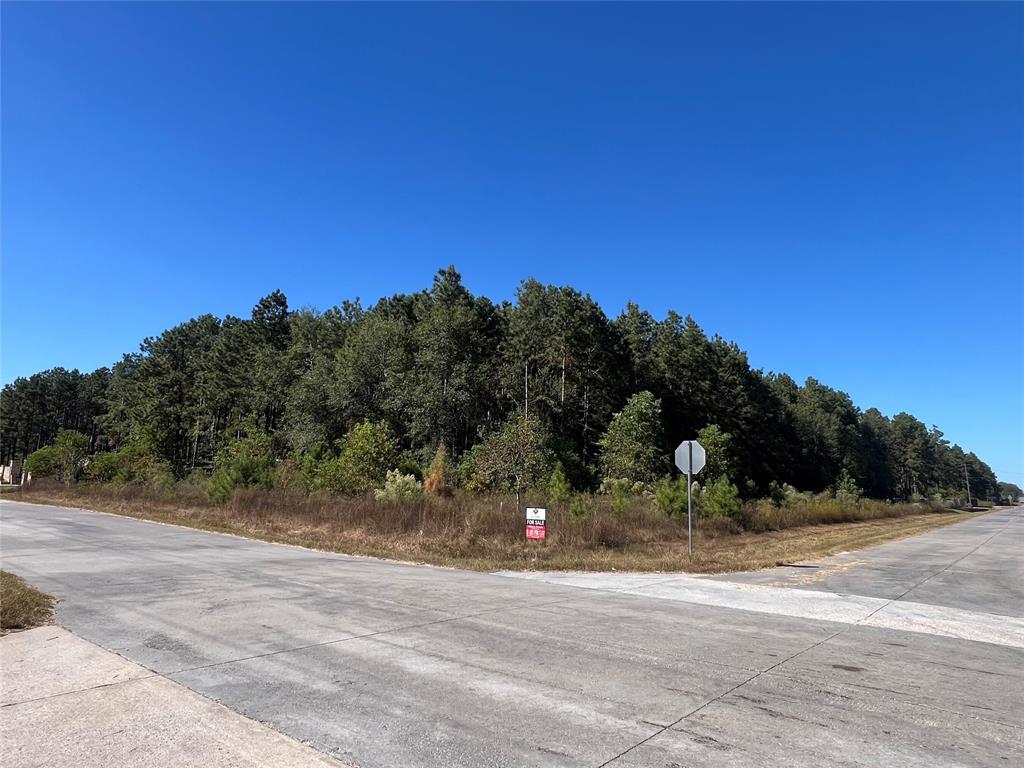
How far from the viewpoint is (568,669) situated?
18.6 feet

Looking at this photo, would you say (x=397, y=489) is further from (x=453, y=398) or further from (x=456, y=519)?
(x=453, y=398)

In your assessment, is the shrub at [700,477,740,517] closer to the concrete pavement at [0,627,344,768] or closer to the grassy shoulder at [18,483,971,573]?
the grassy shoulder at [18,483,971,573]

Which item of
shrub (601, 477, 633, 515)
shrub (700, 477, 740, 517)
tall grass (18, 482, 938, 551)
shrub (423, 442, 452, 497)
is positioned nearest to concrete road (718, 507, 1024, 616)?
tall grass (18, 482, 938, 551)

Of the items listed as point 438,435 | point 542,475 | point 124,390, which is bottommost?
point 542,475

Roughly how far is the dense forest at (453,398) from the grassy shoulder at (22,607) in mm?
16465

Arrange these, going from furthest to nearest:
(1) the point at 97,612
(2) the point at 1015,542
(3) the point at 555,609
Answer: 1. (2) the point at 1015,542
2. (3) the point at 555,609
3. (1) the point at 97,612

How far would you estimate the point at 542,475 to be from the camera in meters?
30.0

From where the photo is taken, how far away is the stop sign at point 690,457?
622 inches

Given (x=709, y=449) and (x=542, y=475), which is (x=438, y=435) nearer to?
(x=542, y=475)

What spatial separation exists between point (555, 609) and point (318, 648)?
12.1ft

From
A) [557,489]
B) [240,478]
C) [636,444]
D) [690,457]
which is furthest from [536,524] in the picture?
[636,444]

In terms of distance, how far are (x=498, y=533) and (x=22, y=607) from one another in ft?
37.5

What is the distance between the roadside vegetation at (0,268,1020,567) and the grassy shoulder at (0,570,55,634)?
8.52m

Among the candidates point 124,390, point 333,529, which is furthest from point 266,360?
point 333,529
